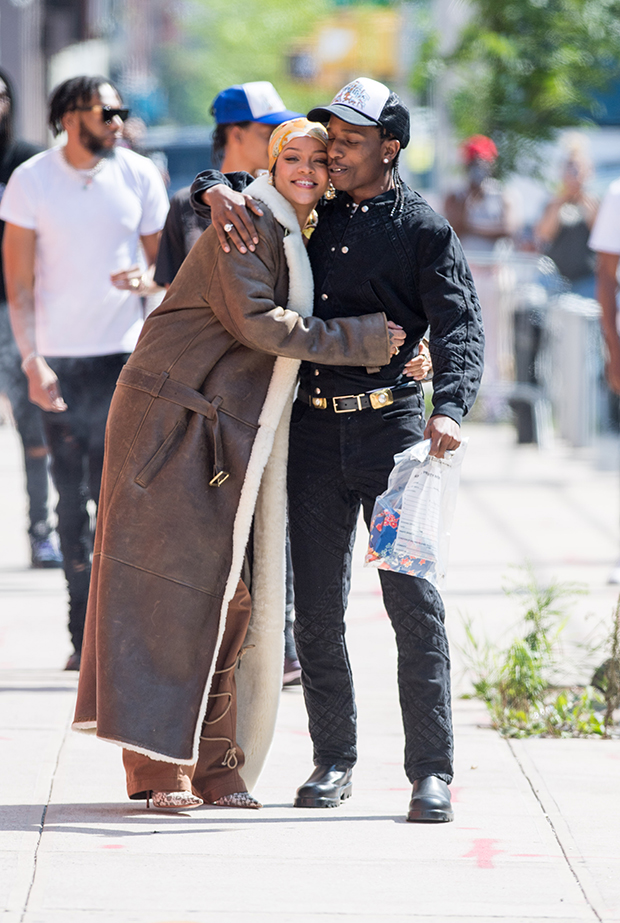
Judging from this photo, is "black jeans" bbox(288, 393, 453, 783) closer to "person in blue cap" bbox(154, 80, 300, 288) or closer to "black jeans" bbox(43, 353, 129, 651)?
"person in blue cap" bbox(154, 80, 300, 288)

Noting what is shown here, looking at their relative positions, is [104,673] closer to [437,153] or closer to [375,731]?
[375,731]

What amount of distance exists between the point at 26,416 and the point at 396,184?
365 centimetres

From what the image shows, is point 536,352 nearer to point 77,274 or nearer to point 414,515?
point 77,274

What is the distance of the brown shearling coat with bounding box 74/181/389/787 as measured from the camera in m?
3.75

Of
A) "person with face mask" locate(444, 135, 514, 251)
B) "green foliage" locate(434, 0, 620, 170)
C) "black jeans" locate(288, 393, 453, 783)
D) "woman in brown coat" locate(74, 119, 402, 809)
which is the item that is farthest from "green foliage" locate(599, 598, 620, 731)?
"green foliage" locate(434, 0, 620, 170)

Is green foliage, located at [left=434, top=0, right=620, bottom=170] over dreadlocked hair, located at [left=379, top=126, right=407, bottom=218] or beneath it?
over

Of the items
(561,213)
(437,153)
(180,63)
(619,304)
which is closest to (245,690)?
(619,304)

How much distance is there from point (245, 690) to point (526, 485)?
5968 millimetres

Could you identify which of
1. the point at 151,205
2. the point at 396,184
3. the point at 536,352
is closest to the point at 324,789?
the point at 396,184

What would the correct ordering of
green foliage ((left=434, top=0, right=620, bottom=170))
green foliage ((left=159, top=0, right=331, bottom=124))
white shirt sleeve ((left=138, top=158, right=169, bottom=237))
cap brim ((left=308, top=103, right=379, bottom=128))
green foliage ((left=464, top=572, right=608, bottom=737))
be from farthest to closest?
green foliage ((left=159, top=0, right=331, bottom=124)) → green foliage ((left=434, top=0, right=620, bottom=170)) → white shirt sleeve ((left=138, top=158, right=169, bottom=237)) → green foliage ((left=464, top=572, right=608, bottom=737)) → cap brim ((left=308, top=103, right=379, bottom=128))

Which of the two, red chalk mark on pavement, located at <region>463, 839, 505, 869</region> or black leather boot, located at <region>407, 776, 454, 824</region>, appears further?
black leather boot, located at <region>407, 776, 454, 824</region>

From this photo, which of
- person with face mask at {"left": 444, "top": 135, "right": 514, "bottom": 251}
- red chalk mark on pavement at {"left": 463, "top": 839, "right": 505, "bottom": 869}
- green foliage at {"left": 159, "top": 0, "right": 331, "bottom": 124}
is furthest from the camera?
green foliage at {"left": 159, "top": 0, "right": 331, "bottom": 124}

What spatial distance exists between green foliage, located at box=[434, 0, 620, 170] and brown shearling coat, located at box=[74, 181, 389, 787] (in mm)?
11290

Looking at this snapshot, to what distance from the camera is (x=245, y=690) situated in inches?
161
